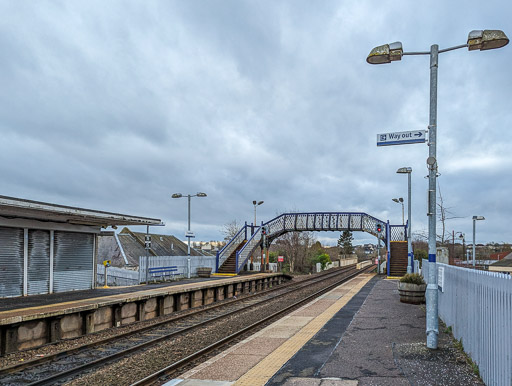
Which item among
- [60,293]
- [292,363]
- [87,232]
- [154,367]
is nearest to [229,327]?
[154,367]

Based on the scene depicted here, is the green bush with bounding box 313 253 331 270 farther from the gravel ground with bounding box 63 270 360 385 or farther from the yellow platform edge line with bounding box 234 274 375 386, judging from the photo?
the yellow platform edge line with bounding box 234 274 375 386

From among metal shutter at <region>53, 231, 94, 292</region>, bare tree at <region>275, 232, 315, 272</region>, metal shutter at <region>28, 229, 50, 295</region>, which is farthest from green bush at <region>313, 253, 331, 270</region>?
metal shutter at <region>28, 229, 50, 295</region>

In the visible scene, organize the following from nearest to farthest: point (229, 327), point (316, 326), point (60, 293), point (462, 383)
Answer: point (462, 383) < point (316, 326) < point (229, 327) < point (60, 293)

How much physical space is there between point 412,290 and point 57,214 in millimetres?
12671

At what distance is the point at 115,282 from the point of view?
93.5 feet

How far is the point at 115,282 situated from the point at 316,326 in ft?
65.0

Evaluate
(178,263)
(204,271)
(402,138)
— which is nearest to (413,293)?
(402,138)

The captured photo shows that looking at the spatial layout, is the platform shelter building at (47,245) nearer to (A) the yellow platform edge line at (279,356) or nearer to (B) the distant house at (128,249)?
(A) the yellow platform edge line at (279,356)

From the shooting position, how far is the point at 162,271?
27.6m

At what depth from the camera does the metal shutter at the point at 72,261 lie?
55.6ft

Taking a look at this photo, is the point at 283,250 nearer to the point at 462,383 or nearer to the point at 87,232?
the point at 87,232

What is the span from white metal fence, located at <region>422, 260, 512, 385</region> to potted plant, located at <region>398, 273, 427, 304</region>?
669 cm

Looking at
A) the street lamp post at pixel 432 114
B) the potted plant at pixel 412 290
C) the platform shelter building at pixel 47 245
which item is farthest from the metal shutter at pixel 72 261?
the street lamp post at pixel 432 114

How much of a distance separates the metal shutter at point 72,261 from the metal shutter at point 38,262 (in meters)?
0.42
